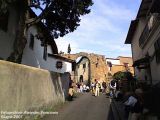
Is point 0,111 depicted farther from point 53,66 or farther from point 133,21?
point 53,66

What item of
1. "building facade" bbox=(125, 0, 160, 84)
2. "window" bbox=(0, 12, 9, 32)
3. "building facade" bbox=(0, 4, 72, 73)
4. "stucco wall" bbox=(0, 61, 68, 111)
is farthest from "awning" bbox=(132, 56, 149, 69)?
"window" bbox=(0, 12, 9, 32)

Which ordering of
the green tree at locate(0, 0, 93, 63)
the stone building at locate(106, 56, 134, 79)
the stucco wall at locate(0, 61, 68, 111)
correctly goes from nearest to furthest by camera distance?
1. the stucco wall at locate(0, 61, 68, 111)
2. the green tree at locate(0, 0, 93, 63)
3. the stone building at locate(106, 56, 134, 79)

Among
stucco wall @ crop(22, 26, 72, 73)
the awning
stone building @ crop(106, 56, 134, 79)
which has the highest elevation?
stone building @ crop(106, 56, 134, 79)

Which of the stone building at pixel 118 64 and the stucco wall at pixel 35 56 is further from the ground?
the stone building at pixel 118 64

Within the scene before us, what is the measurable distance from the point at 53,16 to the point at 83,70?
123 ft

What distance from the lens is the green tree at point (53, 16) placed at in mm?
15889

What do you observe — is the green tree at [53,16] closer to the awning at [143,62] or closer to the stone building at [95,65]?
the awning at [143,62]

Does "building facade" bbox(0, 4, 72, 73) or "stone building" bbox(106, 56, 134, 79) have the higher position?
"stone building" bbox(106, 56, 134, 79)

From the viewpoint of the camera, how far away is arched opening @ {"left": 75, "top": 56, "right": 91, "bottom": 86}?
5232cm

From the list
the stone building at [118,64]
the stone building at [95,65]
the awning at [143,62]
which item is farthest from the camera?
the stone building at [118,64]

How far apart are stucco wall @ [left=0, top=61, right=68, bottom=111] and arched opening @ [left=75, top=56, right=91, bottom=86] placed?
3573 centimetres

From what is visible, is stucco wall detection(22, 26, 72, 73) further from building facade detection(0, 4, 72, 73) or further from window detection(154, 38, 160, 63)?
window detection(154, 38, 160, 63)

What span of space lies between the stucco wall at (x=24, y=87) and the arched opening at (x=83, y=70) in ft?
117

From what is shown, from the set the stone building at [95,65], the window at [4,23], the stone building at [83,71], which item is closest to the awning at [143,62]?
the window at [4,23]
